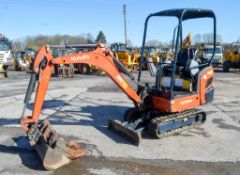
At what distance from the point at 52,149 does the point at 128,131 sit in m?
1.75

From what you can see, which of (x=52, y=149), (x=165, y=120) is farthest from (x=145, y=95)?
(x=52, y=149)

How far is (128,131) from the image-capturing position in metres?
6.55

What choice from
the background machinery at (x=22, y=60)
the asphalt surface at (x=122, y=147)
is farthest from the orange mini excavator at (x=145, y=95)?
the background machinery at (x=22, y=60)

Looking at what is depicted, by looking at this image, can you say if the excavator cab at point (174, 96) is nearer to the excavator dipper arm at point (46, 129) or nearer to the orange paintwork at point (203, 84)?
the orange paintwork at point (203, 84)

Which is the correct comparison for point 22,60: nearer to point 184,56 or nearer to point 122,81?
point 184,56

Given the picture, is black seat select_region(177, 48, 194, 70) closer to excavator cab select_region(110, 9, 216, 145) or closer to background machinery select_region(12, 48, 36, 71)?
excavator cab select_region(110, 9, 216, 145)

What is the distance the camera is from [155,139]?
6.68m

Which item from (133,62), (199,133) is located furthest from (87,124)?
(133,62)

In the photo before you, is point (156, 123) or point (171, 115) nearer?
point (156, 123)

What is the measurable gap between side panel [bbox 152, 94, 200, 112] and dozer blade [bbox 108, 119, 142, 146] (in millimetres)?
725

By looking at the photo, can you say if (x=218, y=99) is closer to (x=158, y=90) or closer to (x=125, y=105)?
(x=125, y=105)

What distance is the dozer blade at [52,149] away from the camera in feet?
17.3

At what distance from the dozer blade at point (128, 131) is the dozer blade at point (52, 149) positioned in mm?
1043

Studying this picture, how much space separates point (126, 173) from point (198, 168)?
1.19 m
